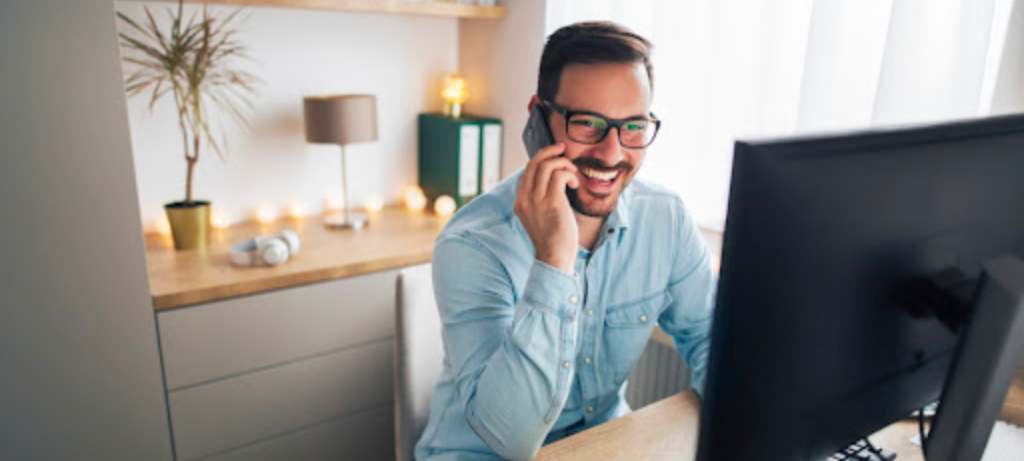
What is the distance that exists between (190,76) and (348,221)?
0.65 metres

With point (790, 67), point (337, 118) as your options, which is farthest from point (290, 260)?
point (790, 67)

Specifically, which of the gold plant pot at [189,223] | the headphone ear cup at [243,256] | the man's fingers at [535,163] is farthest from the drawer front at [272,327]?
the man's fingers at [535,163]

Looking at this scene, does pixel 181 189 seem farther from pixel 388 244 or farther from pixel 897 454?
pixel 897 454

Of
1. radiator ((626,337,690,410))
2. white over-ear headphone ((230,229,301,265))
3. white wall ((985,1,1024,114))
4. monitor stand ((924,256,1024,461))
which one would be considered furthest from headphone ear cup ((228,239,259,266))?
white wall ((985,1,1024,114))

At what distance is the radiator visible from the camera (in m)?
1.91

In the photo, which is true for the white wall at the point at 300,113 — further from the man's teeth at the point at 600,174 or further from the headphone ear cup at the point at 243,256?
the man's teeth at the point at 600,174

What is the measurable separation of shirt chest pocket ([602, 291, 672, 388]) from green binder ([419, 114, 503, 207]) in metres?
1.25

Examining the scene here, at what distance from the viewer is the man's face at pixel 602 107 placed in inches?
40.3

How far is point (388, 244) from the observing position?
2016 mm

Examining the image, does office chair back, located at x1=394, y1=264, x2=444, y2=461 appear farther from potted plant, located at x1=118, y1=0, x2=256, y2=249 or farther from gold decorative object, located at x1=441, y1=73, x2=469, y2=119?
gold decorative object, located at x1=441, y1=73, x2=469, y2=119

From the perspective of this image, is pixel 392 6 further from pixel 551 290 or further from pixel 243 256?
pixel 551 290

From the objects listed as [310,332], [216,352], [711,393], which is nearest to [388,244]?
[310,332]

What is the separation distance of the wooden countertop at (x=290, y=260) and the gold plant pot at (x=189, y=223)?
3 cm

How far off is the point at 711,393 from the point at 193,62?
1.89 m
